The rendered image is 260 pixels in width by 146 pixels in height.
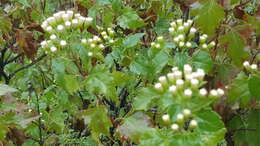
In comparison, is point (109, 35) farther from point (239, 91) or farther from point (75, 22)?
point (239, 91)

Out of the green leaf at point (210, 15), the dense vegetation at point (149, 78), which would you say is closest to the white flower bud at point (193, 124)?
the dense vegetation at point (149, 78)

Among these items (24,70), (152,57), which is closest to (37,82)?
(24,70)

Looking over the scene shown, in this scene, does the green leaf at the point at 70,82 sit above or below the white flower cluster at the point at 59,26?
below

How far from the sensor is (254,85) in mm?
1947

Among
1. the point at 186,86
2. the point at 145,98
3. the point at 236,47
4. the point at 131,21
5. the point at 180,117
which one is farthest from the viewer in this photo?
the point at 131,21

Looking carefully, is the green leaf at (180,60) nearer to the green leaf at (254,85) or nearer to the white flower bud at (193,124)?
the green leaf at (254,85)

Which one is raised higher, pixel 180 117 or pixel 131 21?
pixel 131 21

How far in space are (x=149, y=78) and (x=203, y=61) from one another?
25cm

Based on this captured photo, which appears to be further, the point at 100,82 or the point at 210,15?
the point at 210,15

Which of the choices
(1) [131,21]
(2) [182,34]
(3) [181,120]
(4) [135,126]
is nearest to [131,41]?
(1) [131,21]

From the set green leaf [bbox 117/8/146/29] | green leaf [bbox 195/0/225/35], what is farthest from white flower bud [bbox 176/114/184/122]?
green leaf [bbox 117/8/146/29]

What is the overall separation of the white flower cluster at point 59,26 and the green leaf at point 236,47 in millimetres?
646

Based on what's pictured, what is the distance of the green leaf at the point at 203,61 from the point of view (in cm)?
212

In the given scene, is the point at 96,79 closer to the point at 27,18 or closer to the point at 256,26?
the point at 256,26
